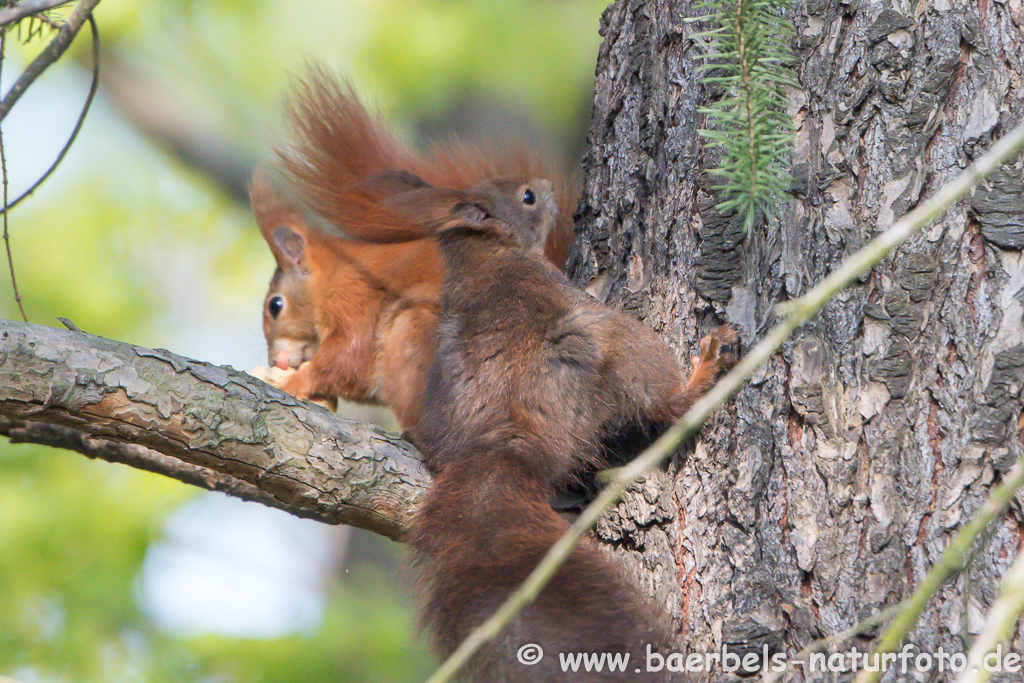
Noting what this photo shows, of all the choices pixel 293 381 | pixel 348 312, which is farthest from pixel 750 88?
pixel 293 381

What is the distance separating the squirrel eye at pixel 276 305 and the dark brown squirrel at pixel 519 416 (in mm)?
1133

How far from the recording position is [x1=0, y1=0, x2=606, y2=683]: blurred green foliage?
331 centimetres

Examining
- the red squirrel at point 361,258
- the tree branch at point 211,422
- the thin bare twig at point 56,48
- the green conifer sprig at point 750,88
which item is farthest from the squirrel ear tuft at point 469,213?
the green conifer sprig at point 750,88

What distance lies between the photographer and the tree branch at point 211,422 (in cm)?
142

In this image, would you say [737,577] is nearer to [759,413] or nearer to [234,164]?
[759,413]

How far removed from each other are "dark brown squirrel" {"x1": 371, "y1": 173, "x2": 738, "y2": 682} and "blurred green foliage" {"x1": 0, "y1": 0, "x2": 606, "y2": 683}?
1167 millimetres

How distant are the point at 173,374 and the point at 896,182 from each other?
1.26 meters

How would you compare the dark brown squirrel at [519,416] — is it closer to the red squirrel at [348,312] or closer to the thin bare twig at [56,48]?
the red squirrel at [348,312]

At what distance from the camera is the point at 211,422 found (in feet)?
4.87

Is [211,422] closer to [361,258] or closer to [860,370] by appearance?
[860,370]

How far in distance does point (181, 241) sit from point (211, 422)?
12.4ft

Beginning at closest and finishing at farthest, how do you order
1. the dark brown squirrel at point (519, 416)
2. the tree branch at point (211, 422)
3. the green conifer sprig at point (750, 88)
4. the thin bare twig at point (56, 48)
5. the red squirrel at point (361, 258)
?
1. the green conifer sprig at point (750, 88)
2. the dark brown squirrel at point (519, 416)
3. the tree branch at point (211, 422)
4. the thin bare twig at point (56, 48)
5. the red squirrel at point (361, 258)

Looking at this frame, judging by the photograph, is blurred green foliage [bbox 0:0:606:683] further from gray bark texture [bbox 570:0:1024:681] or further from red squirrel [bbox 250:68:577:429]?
gray bark texture [bbox 570:0:1024:681]

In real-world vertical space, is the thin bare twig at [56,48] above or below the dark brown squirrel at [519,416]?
above
